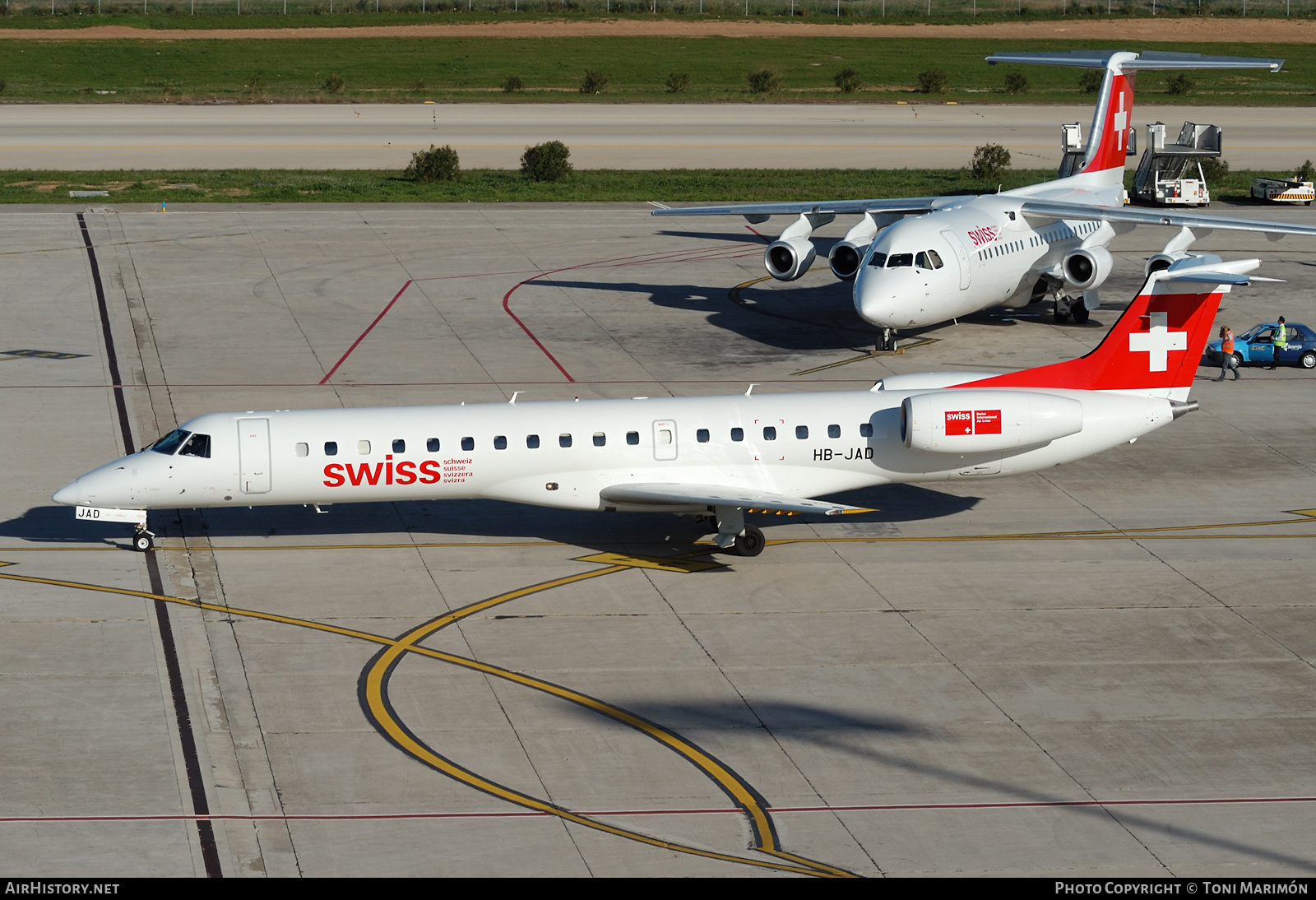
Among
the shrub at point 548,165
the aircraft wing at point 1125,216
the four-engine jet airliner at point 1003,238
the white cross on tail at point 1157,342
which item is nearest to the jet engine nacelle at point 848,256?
the four-engine jet airliner at point 1003,238

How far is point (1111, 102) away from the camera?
46531 mm

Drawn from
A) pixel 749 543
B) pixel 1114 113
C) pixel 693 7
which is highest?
pixel 693 7

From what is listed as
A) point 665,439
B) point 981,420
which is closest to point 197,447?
point 665,439

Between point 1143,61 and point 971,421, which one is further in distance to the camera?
point 1143,61

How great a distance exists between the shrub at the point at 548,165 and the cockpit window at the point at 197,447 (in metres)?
43.2

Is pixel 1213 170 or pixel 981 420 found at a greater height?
pixel 1213 170

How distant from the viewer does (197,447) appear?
25.9 m

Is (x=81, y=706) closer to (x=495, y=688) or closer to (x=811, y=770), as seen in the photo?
(x=495, y=688)

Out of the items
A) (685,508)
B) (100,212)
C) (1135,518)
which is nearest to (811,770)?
(685,508)

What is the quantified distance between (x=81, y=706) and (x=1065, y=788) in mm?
13028

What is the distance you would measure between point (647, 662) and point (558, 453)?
521 cm

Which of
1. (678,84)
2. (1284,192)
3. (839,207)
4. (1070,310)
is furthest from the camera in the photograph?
(678,84)

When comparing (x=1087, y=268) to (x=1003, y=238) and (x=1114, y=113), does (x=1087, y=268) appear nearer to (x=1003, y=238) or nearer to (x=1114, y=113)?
(x=1003, y=238)

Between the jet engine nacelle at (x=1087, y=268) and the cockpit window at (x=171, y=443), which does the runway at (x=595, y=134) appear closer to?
the jet engine nacelle at (x=1087, y=268)
